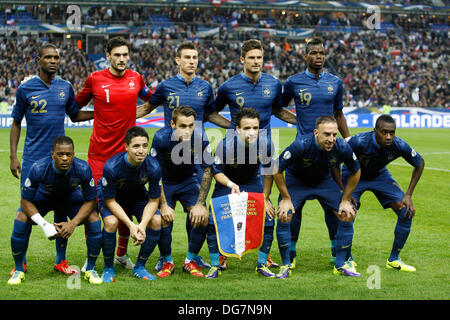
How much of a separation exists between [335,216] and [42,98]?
3.65 m

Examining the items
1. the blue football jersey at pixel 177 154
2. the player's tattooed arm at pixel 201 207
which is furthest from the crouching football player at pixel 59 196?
the player's tattooed arm at pixel 201 207

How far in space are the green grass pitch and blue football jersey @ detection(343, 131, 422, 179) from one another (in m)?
1.17

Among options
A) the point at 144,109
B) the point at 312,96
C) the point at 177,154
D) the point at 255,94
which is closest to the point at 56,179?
the point at 177,154

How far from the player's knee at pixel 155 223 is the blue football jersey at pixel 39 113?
1.43 m

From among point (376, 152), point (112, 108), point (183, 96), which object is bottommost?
point (376, 152)

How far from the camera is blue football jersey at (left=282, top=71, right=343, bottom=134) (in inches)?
287

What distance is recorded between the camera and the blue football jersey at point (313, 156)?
21.1 ft

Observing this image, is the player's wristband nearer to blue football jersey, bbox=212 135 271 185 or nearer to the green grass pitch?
blue football jersey, bbox=212 135 271 185

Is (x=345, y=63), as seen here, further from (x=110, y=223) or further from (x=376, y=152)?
(x=110, y=223)

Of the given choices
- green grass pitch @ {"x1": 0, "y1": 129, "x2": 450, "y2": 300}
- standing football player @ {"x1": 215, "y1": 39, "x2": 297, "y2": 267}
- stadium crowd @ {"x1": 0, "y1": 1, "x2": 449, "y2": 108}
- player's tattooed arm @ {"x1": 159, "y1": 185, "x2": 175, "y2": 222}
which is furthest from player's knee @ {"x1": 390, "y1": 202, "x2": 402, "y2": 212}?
stadium crowd @ {"x1": 0, "y1": 1, "x2": 449, "y2": 108}

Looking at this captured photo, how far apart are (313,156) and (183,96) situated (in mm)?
1700

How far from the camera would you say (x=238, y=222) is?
20.9ft

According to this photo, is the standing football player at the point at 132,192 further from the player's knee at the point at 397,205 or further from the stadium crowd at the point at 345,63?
the stadium crowd at the point at 345,63

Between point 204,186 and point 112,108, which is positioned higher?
point 112,108
